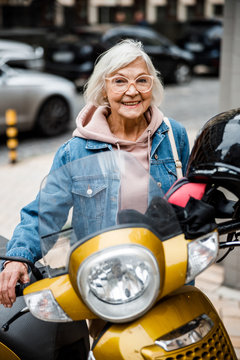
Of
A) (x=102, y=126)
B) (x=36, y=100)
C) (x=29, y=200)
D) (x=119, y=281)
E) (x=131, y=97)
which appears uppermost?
(x=131, y=97)

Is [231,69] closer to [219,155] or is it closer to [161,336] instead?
[219,155]

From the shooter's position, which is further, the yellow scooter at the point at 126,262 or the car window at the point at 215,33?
the car window at the point at 215,33

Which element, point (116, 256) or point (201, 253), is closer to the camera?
point (116, 256)

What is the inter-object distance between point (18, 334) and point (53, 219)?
1.92 ft

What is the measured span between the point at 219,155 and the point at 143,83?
73 centimetres

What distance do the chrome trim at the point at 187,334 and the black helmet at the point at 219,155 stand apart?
0.41 m

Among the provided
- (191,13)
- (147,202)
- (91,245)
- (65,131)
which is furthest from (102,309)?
(191,13)

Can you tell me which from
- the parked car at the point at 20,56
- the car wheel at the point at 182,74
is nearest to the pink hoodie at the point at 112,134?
the parked car at the point at 20,56

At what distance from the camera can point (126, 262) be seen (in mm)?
1502

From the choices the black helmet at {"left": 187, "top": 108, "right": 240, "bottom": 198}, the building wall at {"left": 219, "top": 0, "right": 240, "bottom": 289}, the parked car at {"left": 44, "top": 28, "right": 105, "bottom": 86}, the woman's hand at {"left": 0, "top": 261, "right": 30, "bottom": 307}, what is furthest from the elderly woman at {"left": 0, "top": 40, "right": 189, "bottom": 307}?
the parked car at {"left": 44, "top": 28, "right": 105, "bottom": 86}

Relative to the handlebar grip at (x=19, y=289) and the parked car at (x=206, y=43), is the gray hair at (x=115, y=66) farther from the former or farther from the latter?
the parked car at (x=206, y=43)


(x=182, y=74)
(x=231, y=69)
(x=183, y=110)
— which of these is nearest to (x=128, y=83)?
(x=231, y=69)

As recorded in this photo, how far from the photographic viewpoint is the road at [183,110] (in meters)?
8.58

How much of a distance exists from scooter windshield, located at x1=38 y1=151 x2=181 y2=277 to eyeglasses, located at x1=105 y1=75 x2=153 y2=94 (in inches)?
23.0
